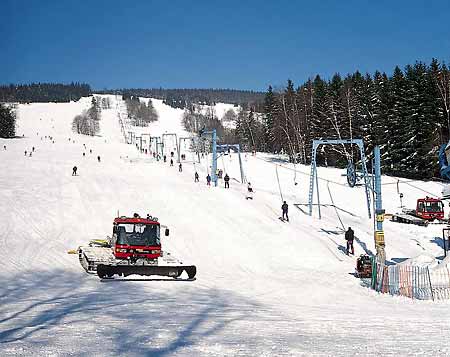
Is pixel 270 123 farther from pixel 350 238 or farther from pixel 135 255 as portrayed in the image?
pixel 135 255

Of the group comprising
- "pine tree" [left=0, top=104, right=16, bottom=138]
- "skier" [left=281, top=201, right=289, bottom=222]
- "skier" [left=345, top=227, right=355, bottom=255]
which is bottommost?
"skier" [left=345, top=227, right=355, bottom=255]

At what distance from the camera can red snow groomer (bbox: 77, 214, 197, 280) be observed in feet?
56.6

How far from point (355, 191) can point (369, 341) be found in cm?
3982

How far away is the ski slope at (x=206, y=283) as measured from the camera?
8.92 m

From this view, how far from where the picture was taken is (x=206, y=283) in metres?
17.5

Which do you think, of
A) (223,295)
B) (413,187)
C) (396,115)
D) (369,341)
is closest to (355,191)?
(413,187)

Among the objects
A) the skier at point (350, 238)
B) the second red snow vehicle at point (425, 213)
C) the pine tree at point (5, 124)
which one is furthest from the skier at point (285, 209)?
the pine tree at point (5, 124)

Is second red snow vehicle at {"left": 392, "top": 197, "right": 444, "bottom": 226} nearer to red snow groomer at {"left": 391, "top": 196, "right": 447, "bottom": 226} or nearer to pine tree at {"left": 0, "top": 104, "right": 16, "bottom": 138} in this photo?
red snow groomer at {"left": 391, "top": 196, "right": 447, "bottom": 226}

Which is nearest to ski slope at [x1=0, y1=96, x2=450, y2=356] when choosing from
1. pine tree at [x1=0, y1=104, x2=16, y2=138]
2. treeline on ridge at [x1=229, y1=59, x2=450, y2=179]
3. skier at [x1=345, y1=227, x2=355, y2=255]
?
skier at [x1=345, y1=227, x2=355, y2=255]

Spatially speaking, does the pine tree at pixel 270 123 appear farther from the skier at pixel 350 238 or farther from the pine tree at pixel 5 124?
the pine tree at pixel 5 124

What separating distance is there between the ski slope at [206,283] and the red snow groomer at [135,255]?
499 millimetres

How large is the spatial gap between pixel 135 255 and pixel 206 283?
275 centimetres

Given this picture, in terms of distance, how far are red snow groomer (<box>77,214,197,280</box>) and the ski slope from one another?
19.7 inches

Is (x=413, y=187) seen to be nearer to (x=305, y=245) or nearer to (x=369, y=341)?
(x=305, y=245)
